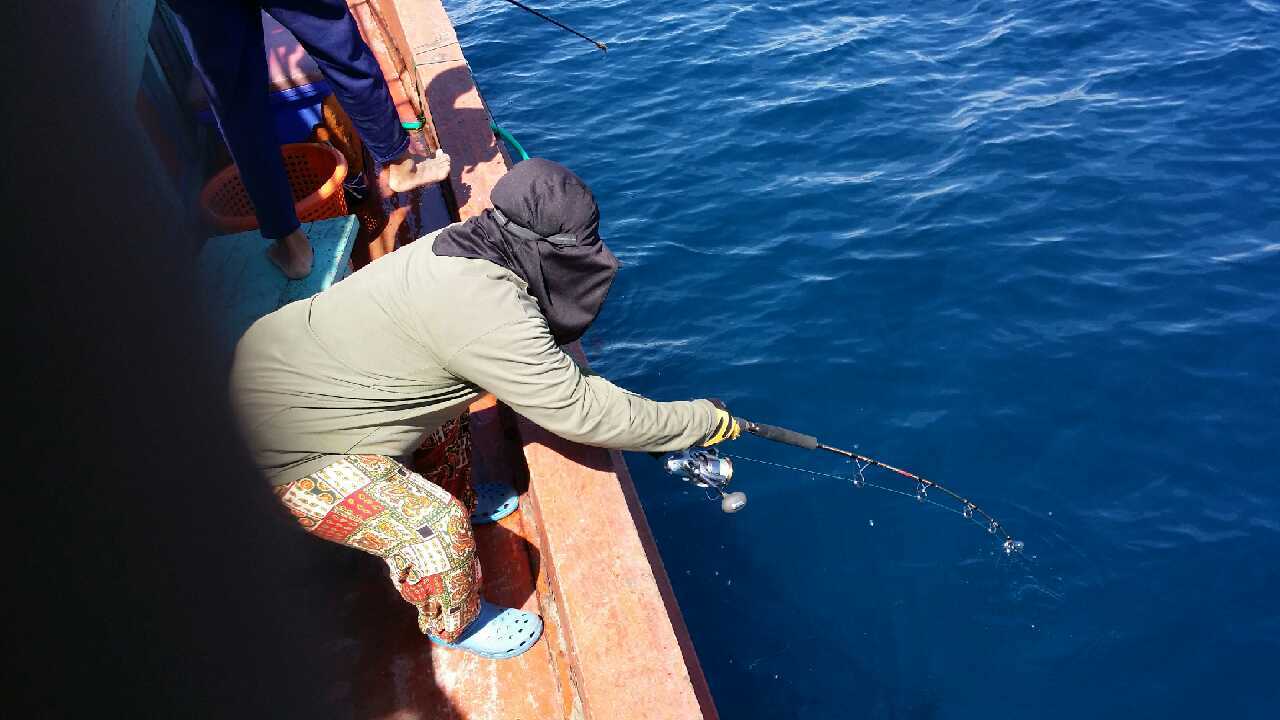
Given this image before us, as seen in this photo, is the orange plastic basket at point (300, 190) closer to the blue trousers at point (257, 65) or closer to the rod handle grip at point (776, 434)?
the blue trousers at point (257, 65)

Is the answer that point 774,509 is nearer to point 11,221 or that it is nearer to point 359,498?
point 359,498

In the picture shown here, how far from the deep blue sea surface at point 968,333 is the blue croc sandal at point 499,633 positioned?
167 cm

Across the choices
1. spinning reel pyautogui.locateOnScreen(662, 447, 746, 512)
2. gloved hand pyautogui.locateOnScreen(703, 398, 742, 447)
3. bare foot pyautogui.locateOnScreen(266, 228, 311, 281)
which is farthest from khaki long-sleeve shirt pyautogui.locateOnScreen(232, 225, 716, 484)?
bare foot pyautogui.locateOnScreen(266, 228, 311, 281)

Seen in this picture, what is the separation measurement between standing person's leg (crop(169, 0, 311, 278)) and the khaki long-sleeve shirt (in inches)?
46.9

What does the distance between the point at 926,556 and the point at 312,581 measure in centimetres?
346

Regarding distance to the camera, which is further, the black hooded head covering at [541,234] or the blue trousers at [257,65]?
the blue trousers at [257,65]

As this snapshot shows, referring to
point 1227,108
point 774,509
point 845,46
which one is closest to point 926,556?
point 774,509

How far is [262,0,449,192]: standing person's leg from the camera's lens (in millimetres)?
3818

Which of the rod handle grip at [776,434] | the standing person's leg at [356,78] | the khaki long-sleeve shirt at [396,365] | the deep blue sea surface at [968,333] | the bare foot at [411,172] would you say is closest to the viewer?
the khaki long-sleeve shirt at [396,365]

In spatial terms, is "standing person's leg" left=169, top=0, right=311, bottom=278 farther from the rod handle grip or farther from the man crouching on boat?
the rod handle grip

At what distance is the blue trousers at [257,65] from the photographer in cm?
348

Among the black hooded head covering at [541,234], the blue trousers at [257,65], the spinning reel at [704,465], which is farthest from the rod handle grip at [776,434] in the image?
the blue trousers at [257,65]

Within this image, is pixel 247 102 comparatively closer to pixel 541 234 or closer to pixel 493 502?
pixel 541 234

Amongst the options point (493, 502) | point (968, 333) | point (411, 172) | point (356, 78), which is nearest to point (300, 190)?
point (411, 172)
